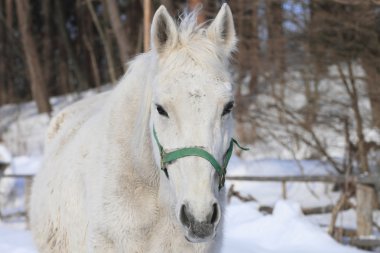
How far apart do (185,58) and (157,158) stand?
0.53 metres

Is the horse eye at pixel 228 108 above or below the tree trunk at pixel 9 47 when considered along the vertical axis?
below

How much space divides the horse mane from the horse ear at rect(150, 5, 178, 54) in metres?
0.04

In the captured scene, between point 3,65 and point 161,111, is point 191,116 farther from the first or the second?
point 3,65

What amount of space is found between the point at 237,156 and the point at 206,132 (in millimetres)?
12674

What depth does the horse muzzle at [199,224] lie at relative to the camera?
2.79 metres

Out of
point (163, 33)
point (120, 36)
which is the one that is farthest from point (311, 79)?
point (163, 33)

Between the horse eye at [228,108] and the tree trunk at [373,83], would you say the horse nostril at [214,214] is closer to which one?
the horse eye at [228,108]

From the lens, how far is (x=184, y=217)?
2857mm

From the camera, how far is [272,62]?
12547mm

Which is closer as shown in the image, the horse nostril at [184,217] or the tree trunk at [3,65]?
the horse nostril at [184,217]

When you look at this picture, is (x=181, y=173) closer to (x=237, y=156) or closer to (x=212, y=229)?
(x=212, y=229)

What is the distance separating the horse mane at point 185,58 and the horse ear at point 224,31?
0.04 metres

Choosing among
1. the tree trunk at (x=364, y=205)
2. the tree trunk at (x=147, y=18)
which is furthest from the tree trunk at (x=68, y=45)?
the tree trunk at (x=364, y=205)

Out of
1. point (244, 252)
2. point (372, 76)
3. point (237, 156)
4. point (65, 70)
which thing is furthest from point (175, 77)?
point (65, 70)
